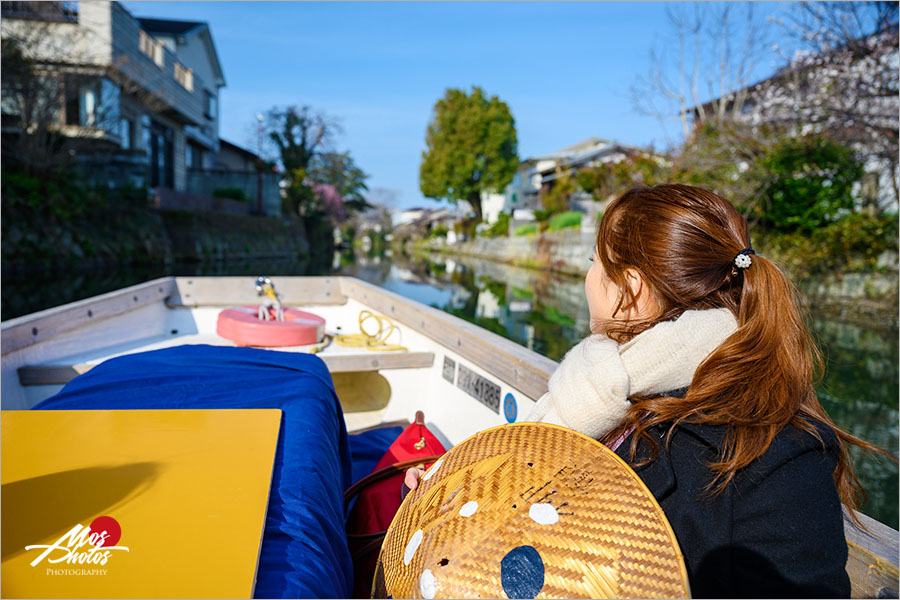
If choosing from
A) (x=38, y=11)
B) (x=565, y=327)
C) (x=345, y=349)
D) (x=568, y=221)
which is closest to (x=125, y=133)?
(x=38, y=11)

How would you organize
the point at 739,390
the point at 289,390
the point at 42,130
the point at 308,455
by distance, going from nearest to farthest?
1. the point at 739,390
2. the point at 308,455
3. the point at 289,390
4. the point at 42,130

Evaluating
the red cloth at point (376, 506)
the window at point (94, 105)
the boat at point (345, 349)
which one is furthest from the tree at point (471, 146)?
the red cloth at point (376, 506)

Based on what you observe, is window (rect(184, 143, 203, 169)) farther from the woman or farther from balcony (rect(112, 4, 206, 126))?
the woman

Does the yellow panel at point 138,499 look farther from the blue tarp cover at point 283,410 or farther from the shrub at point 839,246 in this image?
the shrub at point 839,246

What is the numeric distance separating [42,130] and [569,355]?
15005 millimetres

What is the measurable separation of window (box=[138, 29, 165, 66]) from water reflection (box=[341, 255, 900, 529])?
9.13 m

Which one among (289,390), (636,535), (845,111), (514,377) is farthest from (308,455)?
(845,111)

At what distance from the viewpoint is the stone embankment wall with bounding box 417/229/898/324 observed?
386 inches

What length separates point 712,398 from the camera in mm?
910

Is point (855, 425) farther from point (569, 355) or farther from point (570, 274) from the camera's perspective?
point (570, 274)

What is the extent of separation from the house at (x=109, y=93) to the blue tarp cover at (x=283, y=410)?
11.1m

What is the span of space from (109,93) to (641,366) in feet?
55.9

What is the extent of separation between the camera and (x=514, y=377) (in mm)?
1986

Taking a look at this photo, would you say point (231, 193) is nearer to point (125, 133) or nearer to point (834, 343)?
point (125, 133)
